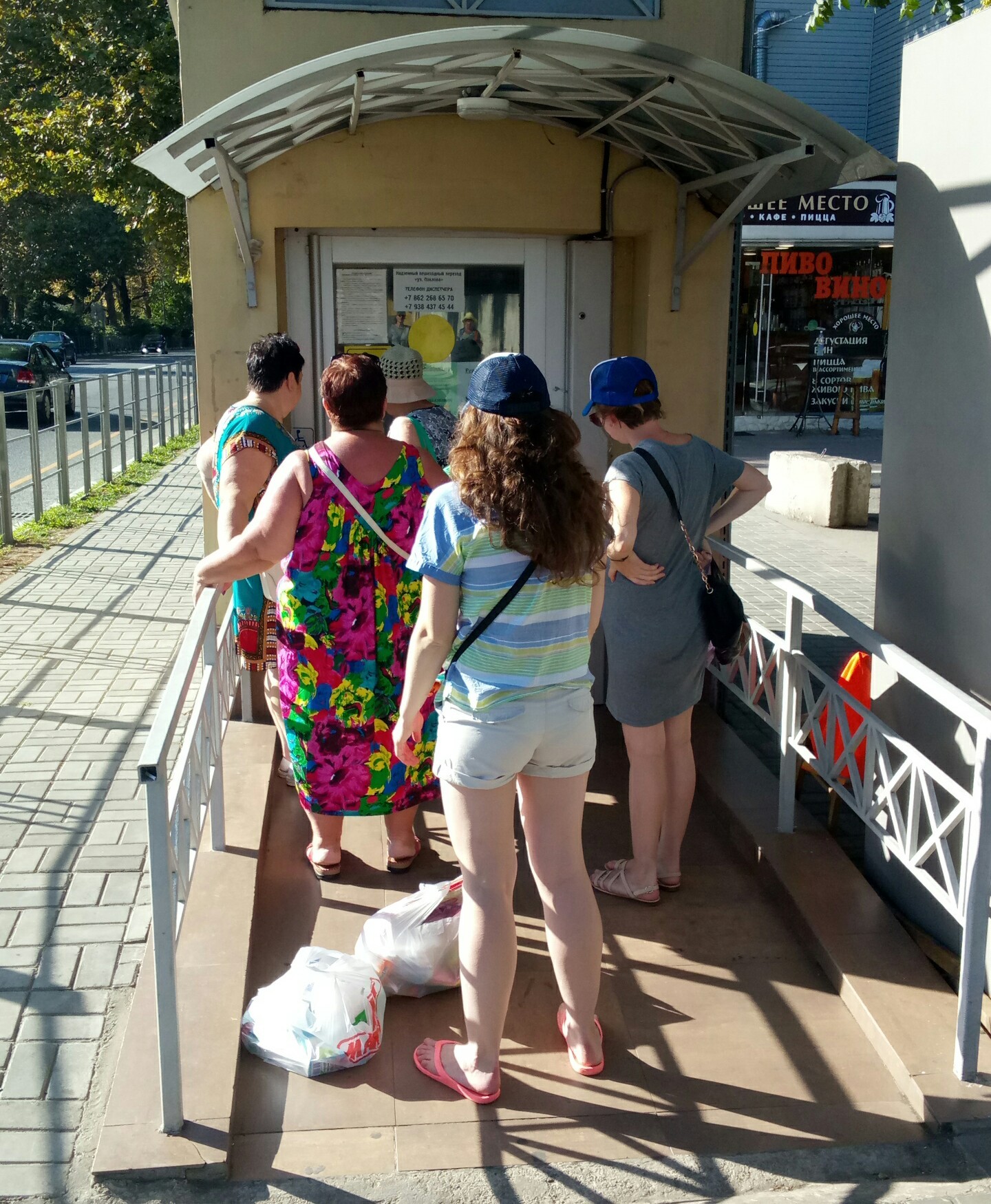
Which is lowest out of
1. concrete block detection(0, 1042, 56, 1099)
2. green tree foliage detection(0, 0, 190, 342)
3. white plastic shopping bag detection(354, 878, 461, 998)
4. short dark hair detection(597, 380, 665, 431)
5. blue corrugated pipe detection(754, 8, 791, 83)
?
concrete block detection(0, 1042, 56, 1099)

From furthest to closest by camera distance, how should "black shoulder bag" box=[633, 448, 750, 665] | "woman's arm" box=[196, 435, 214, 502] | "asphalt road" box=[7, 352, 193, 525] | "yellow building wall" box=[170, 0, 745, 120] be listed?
"asphalt road" box=[7, 352, 193, 525] → "yellow building wall" box=[170, 0, 745, 120] → "woman's arm" box=[196, 435, 214, 502] → "black shoulder bag" box=[633, 448, 750, 665]

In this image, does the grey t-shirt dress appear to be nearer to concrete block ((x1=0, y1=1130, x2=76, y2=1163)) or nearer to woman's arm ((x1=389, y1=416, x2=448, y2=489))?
woman's arm ((x1=389, y1=416, x2=448, y2=489))

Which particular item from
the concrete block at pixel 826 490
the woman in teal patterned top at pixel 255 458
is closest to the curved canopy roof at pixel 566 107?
the woman in teal patterned top at pixel 255 458

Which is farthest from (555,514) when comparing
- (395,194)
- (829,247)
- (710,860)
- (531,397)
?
(829,247)

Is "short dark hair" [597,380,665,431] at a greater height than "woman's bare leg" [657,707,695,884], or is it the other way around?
"short dark hair" [597,380,665,431]

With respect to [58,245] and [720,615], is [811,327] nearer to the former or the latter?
[720,615]

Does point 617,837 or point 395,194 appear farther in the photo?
point 395,194

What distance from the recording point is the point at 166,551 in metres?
11.3

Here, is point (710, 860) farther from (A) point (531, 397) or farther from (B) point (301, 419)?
(B) point (301, 419)

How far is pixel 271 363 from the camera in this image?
14.0 ft

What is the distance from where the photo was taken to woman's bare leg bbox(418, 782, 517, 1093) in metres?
2.91

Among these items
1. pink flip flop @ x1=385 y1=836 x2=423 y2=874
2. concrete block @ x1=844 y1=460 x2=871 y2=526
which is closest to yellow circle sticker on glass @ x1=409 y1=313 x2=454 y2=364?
pink flip flop @ x1=385 y1=836 x2=423 y2=874

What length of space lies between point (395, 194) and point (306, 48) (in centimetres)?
74

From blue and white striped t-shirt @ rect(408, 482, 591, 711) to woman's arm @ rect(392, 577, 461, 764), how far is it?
0.10ft
